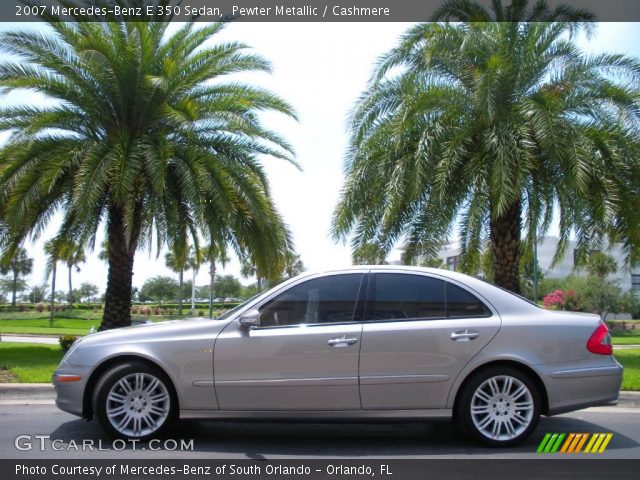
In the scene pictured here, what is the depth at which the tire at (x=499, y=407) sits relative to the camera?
5.81m

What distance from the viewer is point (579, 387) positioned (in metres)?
5.86

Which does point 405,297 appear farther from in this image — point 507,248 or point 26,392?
point 507,248

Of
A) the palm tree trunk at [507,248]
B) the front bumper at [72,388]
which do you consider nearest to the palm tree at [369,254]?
the palm tree trunk at [507,248]

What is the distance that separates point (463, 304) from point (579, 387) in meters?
1.22

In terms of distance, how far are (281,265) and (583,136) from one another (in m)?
6.51

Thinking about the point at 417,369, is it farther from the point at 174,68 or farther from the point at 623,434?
the point at 174,68

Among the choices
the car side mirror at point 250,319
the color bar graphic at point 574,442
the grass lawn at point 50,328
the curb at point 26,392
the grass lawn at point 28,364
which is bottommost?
the grass lawn at point 50,328

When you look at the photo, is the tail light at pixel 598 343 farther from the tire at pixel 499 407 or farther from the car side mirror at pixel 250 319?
the car side mirror at pixel 250 319

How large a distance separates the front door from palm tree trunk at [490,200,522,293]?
861 cm

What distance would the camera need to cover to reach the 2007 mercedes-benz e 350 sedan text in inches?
229

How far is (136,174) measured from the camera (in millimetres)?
12633

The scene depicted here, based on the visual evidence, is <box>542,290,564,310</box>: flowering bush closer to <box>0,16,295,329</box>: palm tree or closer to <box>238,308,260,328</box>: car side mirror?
<box>0,16,295,329</box>: palm tree

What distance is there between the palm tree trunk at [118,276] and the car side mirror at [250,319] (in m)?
8.47
